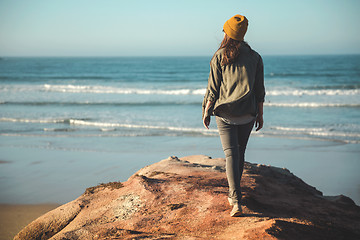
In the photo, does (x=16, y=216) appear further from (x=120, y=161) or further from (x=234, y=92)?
(x=234, y=92)

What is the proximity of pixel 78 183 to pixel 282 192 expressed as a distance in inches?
145

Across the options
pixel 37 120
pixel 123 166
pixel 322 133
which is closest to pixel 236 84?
pixel 123 166

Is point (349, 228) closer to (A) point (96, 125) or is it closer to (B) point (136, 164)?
(B) point (136, 164)

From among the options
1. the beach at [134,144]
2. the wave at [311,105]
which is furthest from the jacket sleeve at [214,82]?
the wave at [311,105]

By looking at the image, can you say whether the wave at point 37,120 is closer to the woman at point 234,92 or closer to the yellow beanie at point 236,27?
the woman at point 234,92

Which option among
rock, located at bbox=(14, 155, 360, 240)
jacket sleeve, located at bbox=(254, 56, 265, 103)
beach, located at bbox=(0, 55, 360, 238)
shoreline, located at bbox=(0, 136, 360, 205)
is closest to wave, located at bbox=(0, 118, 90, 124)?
beach, located at bbox=(0, 55, 360, 238)

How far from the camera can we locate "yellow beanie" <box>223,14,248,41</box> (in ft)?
9.34

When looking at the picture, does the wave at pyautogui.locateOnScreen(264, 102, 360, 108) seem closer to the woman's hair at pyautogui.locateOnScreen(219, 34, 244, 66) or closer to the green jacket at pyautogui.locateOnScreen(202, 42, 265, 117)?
the green jacket at pyautogui.locateOnScreen(202, 42, 265, 117)

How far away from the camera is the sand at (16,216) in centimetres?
434

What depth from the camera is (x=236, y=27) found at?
2.85 metres

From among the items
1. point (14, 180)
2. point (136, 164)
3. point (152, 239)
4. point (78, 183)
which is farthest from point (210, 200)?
point (14, 180)

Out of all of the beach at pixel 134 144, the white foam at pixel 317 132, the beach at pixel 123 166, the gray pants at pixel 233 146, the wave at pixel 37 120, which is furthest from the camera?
the wave at pixel 37 120

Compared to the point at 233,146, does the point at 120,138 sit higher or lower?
lower

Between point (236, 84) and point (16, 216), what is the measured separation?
12.5ft
